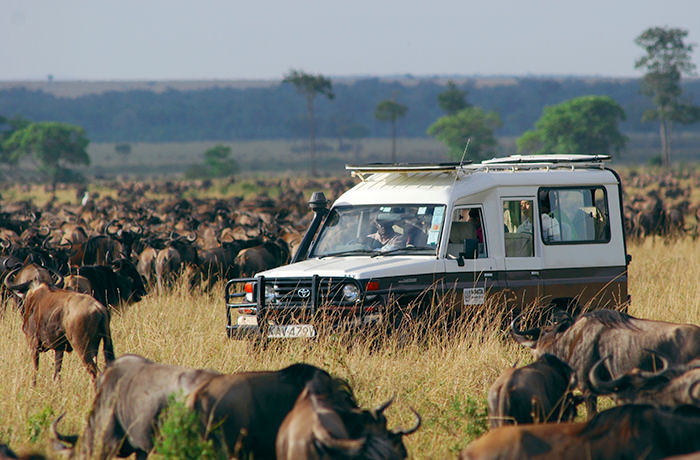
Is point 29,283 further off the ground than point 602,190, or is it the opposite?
point 602,190

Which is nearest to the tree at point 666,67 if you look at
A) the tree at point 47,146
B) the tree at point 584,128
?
the tree at point 584,128

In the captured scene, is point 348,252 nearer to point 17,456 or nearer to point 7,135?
point 17,456

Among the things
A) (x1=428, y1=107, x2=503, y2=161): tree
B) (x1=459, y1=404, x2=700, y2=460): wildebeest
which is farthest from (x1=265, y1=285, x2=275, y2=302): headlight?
(x1=428, y1=107, x2=503, y2=161): tree

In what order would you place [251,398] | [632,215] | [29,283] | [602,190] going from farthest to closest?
[632,215]
[602,190]
[29,283]
[251,398]

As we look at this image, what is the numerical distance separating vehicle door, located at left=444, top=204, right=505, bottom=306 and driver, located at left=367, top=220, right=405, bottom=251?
529 millimetres

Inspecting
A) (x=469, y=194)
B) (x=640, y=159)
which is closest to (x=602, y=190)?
(x=469, y=194)

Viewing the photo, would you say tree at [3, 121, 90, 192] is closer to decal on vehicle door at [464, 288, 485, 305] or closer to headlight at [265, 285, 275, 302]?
headlight at [265, 285, 275, 302]

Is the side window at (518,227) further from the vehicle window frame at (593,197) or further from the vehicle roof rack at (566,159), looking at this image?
the vehicle roof rack at (566,159)

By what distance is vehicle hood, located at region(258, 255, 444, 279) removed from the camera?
28.7ft

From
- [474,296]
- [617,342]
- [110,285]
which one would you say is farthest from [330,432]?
[110,285]

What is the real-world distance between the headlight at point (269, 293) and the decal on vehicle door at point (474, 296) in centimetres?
192

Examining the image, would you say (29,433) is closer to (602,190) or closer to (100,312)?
(100,312)

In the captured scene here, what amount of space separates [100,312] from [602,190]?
557cm

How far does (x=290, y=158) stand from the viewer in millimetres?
157625
